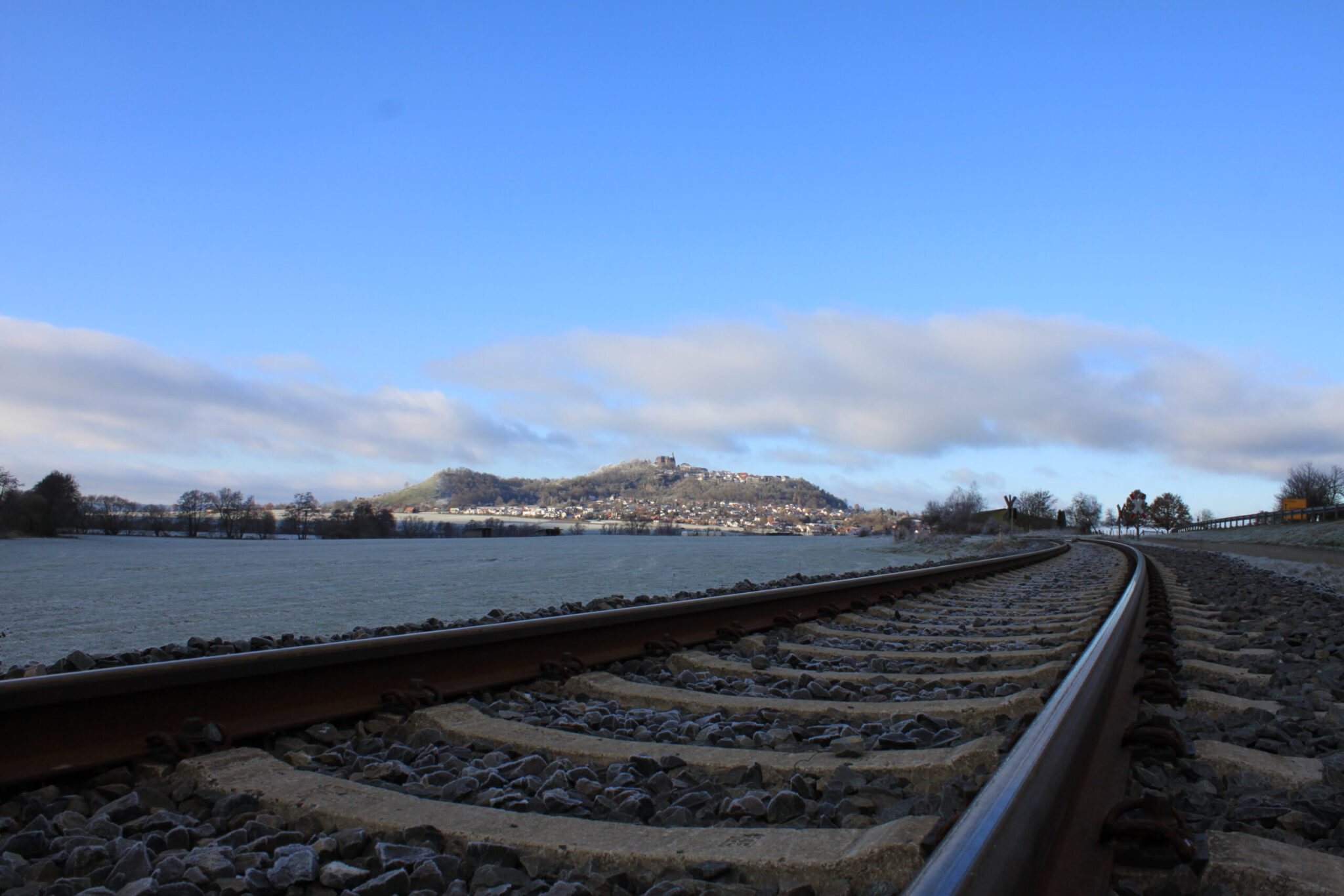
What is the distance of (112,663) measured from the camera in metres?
3.63

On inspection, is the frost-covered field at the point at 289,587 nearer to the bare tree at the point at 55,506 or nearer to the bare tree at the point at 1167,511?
the bare tree at the point at 55,506

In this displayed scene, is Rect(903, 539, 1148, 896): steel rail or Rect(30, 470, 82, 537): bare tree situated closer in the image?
Rect(903, 539, 1148, 896): steel rail

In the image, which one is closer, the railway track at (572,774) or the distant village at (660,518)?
the railway track at (572,774)

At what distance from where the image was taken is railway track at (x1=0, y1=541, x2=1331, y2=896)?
167 cm

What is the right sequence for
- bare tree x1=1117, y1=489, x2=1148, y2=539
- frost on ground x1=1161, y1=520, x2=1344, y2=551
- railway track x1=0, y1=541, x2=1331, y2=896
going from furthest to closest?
bare tree x1=1117, y1=489, x2=1148, y2=539, frost on ground x1=1161, y1=520, x2=1344, y2=551, railway track x1=0, y1=541, x2=1331, y2=896

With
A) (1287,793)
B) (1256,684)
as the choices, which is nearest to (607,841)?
(1287,793)

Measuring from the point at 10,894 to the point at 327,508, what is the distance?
11652 centimetres

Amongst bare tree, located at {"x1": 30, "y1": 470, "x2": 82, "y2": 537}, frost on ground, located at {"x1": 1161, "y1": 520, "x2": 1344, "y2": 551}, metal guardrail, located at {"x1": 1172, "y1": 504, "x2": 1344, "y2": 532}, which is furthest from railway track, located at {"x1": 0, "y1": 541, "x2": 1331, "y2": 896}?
bare tree, located at {"x1": 30, "y1": 470, "x2": 82, "y2": 537}

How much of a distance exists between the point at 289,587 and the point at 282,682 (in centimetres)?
2261

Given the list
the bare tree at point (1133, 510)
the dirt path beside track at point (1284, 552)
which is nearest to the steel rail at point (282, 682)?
the dirt path beside track at point (1284, 552)

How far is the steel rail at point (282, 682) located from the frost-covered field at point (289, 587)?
747 centimetres

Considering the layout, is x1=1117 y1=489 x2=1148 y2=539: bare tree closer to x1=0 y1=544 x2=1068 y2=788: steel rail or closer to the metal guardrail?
the metal guardrail

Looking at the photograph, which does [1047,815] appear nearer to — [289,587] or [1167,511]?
[289,587]

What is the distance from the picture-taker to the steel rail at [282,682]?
2.42 m
